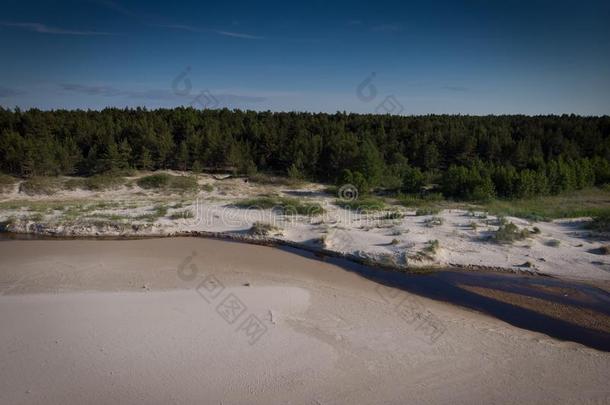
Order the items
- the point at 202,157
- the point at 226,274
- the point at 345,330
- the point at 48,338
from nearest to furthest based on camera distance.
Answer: the point at 48,338
the point at 345,330
the point at 226,274
the point at 202,157

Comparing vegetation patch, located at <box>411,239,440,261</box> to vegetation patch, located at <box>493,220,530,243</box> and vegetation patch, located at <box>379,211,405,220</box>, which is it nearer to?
vegetation patch, located at <box>493,220,530,243</box>

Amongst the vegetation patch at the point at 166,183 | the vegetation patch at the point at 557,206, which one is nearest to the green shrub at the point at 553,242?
the vegetation patch at the point at 557,206

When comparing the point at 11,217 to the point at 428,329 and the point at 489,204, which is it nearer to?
the point at 428,329

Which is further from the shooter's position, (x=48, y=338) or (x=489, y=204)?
(x=489, y=204)

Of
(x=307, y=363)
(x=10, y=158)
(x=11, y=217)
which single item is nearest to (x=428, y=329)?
(x=307, y=363)

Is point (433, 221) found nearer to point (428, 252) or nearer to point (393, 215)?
point (393, 215)

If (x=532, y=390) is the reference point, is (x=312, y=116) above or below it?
above
